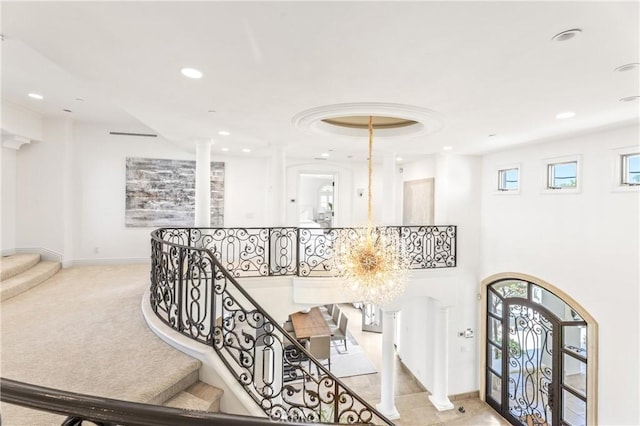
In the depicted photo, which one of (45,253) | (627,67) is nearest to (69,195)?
(45,253)

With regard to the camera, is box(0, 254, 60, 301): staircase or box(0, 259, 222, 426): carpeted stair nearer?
box(0, 259, 222, 426): carpeted stair

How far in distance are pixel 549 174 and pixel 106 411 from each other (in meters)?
6.96

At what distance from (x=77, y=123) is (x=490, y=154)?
361 inches

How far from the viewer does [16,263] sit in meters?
5.47

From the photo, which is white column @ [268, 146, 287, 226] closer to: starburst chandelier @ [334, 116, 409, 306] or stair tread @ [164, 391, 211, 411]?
starburst chandelier @ [334, 116, 409, 306]

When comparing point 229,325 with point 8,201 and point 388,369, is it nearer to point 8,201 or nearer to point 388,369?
point 388,369

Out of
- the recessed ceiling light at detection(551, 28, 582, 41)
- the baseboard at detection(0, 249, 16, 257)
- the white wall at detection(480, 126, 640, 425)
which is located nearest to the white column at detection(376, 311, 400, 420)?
the white wall at detection(480, 126, 640, 425)

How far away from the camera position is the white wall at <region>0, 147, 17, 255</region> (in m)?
5.77

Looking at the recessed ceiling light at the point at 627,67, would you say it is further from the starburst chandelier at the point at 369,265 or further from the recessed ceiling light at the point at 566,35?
the starburst chandelier at the point at 369,265

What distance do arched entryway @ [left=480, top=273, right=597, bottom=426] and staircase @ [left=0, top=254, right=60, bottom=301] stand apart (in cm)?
868

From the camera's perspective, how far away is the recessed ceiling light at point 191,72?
2.76 m

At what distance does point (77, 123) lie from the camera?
266 inches

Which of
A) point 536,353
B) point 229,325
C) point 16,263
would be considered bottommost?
point 536,353

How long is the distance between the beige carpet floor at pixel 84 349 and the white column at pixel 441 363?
5.76 meters
